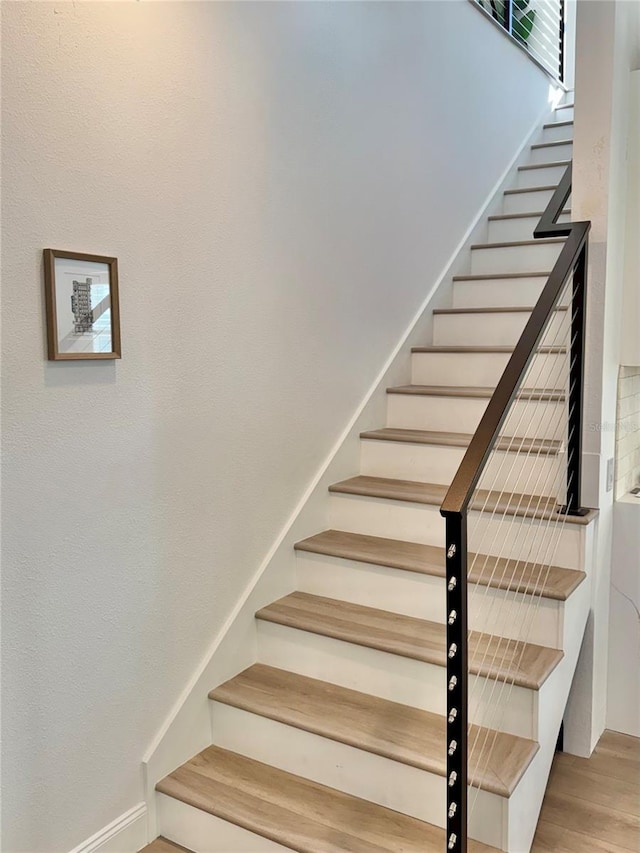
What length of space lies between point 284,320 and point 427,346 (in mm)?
1139

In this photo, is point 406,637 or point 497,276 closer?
point 406,637

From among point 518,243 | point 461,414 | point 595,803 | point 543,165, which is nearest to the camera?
point 595,803

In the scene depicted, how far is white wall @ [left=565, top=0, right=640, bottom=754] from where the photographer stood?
2.49 meters

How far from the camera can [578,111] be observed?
255cm

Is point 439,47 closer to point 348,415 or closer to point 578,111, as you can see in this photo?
point 578,111

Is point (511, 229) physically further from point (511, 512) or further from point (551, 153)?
point (511, 512)

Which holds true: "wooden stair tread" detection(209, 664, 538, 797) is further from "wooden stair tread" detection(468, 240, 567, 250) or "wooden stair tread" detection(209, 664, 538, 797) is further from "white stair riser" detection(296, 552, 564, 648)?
"wooden stair tread" detection(468, 240, 567, 250)

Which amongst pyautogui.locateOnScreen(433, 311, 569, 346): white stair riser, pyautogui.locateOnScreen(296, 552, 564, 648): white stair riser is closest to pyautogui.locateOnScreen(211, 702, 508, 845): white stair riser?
pyautogui.locateOnScreen(296, 552, 564, 648): white stair riser

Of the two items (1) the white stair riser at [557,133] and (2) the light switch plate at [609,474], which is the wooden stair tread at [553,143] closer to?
(1) the white stair riser at [557,133]

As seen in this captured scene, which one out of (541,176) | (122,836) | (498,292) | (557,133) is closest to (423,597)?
(122,836)

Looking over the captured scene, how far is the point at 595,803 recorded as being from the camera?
2293mm

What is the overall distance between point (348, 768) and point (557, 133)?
14.0 ft

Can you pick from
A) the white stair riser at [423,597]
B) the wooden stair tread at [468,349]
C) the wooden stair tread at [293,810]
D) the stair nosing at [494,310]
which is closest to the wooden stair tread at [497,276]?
the stair nosing at [494,310]

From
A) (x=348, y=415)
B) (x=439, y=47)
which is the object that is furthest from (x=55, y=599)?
(x=439, y=47)
